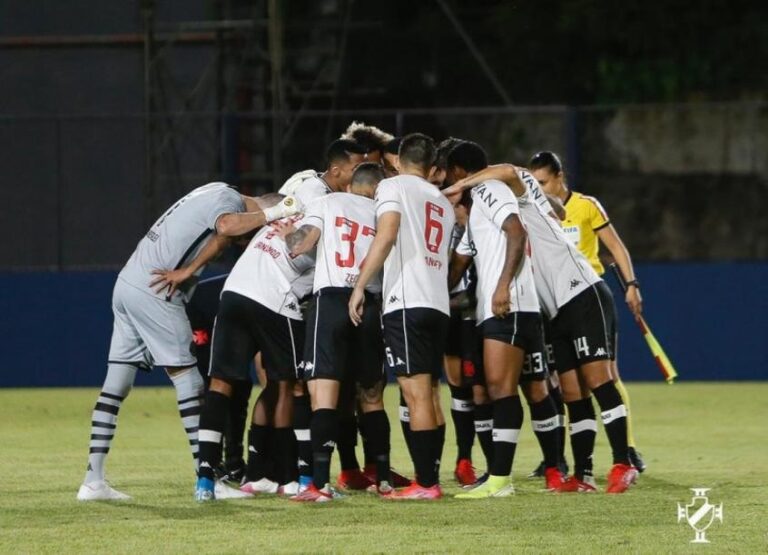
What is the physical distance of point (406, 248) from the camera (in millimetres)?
9594

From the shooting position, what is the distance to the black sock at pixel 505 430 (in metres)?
9.59

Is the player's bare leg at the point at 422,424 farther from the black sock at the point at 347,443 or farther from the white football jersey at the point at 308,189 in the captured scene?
the white football jersey at the point at 308,189

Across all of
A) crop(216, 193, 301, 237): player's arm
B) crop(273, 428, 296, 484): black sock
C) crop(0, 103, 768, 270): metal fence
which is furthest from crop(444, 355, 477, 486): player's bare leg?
crop(0, 103, 768, 270): metal fence

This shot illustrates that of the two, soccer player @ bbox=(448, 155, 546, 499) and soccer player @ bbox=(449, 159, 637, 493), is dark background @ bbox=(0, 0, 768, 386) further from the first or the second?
soccer player @ bbox=(448, 155, 546, 499)

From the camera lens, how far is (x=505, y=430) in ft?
31.5

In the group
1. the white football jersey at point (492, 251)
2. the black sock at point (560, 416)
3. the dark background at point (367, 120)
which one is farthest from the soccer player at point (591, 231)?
the dark background at point (367, 120)

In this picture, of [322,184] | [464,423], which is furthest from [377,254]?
[464,423]

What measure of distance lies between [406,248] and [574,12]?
70.2ft

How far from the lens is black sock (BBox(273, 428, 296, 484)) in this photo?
10.1m

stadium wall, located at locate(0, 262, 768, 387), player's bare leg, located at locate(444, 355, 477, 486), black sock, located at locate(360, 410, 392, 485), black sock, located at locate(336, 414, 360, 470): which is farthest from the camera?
stadium wall, located at locate(0, 262, 768, 387)

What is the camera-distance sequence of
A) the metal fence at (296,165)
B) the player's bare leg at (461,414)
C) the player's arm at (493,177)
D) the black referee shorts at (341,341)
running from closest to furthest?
the black referee shorts at (341,341)
the player's arm at (493,177)
the player's bare leg at (461,414)
the metal fence at (296,165)

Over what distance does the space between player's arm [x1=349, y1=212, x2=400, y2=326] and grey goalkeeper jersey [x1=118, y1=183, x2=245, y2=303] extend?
1024 mm

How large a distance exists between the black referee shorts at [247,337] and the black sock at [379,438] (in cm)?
56

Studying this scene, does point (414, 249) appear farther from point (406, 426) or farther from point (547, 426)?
point (547, 426)
